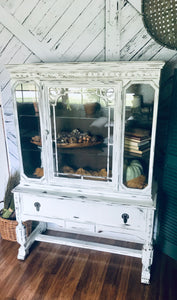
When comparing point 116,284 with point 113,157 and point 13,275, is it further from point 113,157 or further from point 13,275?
point 113,157

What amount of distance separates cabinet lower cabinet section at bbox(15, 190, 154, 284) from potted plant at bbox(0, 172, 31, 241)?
0.24 m

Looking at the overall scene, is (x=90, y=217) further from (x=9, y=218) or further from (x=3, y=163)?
(x=3, y=163)

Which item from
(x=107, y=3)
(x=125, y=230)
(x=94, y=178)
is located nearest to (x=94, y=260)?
(x=125, y=230)

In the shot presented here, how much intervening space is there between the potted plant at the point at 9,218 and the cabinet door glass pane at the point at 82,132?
0.70 m

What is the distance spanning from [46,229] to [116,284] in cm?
100

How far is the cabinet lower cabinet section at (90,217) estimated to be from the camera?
186 cm

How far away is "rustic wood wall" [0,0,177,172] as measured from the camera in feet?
6.35

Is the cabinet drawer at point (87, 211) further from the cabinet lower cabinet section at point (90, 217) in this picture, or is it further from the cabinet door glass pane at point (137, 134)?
the cabinet door glass pane at point (137, 134)

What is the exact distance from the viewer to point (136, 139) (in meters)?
1.74

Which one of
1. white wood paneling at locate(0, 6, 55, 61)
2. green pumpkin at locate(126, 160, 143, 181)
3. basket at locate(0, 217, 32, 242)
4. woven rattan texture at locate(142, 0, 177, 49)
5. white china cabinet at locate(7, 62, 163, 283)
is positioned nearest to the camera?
woven rattan texture at locate(142, 0, 177, 49)

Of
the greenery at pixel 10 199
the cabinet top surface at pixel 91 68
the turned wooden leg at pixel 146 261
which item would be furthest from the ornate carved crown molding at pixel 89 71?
the turned wooden leg at pixel 146 261

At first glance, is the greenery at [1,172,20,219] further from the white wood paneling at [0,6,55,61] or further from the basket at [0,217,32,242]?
the white wood paneling at [0,6,55,61]

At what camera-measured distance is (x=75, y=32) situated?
2.06m

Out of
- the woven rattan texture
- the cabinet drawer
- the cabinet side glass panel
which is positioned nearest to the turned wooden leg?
the cabinet drawer
